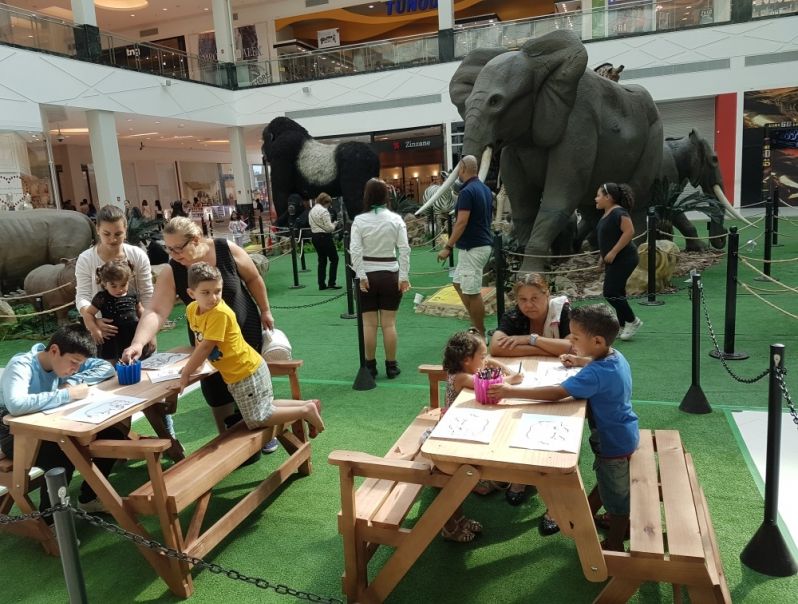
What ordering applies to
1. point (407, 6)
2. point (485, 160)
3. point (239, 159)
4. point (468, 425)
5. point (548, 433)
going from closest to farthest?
point (548, 433) < point (468, 425) < point (485, 160) < point (239, 159) < point (407, 6)

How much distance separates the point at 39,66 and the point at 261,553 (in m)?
14.6

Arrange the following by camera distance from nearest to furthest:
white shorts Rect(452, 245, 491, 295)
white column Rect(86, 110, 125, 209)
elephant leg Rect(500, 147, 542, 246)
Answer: white shorts Rect(452, 245, 491, 295)
elephant leg Rect(500, 147, 542, 246)
white column Rect(86, 110, 125, 209)

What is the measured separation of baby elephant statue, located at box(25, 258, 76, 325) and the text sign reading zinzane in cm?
2242

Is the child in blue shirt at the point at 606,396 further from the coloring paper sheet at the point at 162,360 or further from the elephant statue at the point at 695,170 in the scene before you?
the elephant statue at the point at 695,170

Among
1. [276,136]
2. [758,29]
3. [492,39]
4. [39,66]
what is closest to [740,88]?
[758,29]

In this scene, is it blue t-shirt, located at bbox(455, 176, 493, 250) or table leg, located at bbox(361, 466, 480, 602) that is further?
blue t-shirt, located at bbox(455, 176, 493, 250)

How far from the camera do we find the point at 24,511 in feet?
9.48

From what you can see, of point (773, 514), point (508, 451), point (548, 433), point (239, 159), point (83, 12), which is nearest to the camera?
point (508, 451)

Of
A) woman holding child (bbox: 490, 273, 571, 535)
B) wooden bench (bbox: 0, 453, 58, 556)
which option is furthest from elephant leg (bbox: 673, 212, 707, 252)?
wooden bench (bbox: 0, 453, 58, 556)

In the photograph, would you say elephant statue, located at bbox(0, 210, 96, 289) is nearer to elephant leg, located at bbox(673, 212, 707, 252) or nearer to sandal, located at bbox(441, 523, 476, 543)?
sandal, located at bbox(441, 523, 476, 543)

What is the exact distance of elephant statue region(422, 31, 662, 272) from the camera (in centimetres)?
698

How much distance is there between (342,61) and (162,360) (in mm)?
18466

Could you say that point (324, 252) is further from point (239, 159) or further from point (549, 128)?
point (239, 159)

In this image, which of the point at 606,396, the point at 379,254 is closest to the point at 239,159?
the point at 379,254
